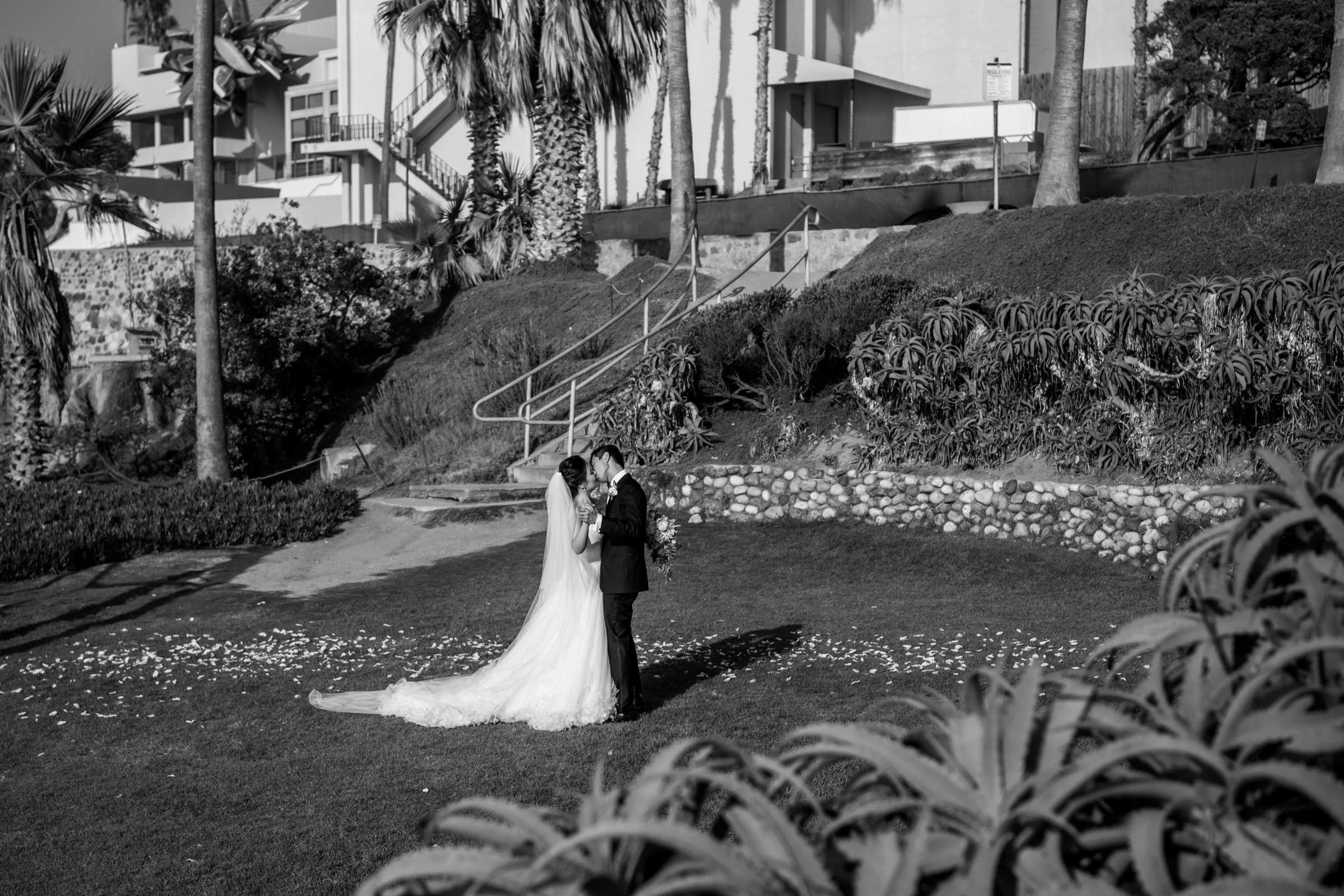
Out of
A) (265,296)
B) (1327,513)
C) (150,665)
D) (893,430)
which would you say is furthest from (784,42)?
(1327,513)

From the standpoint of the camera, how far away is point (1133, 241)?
1705cm

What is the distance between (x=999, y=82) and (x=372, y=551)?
11.3m

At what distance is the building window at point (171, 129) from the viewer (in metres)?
61.2

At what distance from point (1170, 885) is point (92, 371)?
26990 mm

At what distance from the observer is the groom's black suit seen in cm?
858

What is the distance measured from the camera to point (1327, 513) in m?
2.40

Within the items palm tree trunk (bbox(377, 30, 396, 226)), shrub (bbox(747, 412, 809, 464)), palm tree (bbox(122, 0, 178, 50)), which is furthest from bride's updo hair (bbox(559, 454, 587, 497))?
palm tree (bbox(122, 0, 178, 50))

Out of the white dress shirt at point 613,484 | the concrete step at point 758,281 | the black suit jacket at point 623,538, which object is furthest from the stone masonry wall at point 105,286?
the black suit jacket at point 623,538

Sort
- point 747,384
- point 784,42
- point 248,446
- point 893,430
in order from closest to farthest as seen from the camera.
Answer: point 893,430 → point 747,384 → point 248,446 → point 784,42

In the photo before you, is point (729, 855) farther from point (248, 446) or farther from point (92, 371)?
point (92, 371)

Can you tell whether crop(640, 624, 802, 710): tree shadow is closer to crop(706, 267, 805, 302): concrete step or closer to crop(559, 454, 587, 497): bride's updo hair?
crop(559, 454, 587, 497): bride's updo hair

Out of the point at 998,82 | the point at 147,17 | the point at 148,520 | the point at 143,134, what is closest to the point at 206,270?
the point at 148,520

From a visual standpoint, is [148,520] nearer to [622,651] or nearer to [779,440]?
[779,440]

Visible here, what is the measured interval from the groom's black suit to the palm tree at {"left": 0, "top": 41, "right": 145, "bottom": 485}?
14253mm
